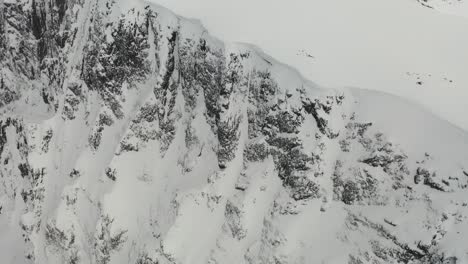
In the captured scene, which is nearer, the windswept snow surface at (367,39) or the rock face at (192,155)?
the windswept snow surface at (367,39)

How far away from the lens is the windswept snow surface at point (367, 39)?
235ft

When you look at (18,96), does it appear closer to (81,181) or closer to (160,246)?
(81,181)

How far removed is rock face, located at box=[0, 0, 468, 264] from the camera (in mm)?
72938

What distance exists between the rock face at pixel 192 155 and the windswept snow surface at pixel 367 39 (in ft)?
6.84

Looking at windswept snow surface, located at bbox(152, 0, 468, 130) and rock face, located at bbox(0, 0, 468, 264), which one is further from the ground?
windswept snow surface, located at bbox(152, 0, 468, 130)

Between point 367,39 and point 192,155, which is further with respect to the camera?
point 192,155

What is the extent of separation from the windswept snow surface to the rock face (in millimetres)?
2085

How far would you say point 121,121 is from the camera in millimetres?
89625

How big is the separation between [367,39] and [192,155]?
31.5m

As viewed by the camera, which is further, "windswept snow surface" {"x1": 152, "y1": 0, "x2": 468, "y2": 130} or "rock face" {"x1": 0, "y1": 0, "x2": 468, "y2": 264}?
"rock face" {"x1": 0, "y1": 0, "x2": 468, "y2": 264}

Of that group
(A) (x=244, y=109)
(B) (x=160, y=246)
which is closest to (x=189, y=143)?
(A) (x=244, y=109)

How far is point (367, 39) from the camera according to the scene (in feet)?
249

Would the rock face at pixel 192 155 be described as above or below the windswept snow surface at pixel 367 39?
below

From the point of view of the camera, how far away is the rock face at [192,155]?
72.9 m
